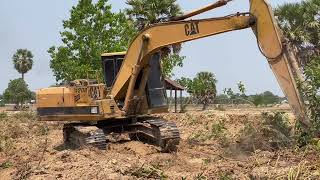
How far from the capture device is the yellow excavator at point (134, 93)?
12.8 m

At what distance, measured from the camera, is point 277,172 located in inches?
290

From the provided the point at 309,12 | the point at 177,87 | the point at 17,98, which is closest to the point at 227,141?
Answer: the point at 309,12

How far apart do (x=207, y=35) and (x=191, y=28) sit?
0.49 m

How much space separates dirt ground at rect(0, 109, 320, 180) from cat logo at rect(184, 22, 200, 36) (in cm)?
293

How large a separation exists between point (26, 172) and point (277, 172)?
173 inches

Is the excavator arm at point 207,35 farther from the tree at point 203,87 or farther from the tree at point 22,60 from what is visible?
the tree at point 22,60

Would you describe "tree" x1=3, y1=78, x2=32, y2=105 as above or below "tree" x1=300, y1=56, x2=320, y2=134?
above

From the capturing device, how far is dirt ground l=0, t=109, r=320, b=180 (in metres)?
8.10

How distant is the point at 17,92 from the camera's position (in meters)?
75.7

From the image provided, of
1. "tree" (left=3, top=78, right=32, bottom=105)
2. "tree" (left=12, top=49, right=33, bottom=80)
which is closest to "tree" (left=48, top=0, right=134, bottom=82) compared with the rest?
"tree" (left=3, top=78, right=32, bottom=105)

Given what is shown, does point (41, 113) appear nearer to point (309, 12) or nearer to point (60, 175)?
point (60, 175)

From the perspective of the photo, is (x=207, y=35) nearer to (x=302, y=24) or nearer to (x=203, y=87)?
(x=302, y=24)

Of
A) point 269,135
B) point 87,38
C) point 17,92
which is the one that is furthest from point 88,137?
point 17,92

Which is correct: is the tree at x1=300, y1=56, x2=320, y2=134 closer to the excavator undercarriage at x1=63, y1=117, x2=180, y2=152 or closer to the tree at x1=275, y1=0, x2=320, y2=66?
the excavator undercarriage at x1=63, y1=117, x2=180, y2=152
